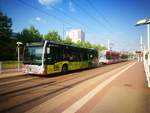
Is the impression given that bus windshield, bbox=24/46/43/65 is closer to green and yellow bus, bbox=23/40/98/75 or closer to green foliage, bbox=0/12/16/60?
green and yellow bus, bbox=23/40/98/75

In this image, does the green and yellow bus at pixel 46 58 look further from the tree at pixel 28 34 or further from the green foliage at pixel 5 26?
the tree at pixel 28 34

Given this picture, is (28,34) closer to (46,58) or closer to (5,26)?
(5,26)

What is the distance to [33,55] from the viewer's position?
14.4 m

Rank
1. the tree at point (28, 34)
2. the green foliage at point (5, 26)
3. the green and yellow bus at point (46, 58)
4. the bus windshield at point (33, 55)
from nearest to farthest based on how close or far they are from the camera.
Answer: the green and yellow bus at point (46, 58) < the bus windshield at point (33, 55) < the green foliage at point (5, 26) < the tree at point (28, 34)

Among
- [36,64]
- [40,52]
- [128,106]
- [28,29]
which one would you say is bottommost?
[128,106]

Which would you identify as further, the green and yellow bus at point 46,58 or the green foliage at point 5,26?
the green foliage at point 5,26

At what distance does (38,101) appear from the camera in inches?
279

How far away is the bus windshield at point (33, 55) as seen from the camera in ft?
45.7

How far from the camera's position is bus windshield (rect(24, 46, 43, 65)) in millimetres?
13915

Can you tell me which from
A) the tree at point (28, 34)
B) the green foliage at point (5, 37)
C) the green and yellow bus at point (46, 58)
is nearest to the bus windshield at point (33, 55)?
the green and yellow bus at point (46, 58)

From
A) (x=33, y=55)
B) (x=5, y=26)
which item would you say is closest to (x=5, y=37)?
(x=5, y=26)

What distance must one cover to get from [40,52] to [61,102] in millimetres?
7525

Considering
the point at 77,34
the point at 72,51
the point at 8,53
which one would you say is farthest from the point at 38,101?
the point at 77,34

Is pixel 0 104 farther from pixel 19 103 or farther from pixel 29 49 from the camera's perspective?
pixel 29 49
